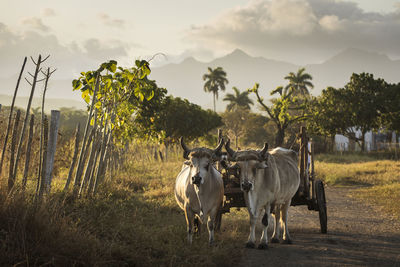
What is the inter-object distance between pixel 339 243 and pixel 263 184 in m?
1.89

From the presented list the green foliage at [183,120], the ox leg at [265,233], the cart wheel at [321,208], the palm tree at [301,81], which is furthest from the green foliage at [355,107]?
the palm tree at [301,81]

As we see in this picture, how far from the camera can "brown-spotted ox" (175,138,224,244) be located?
6.26m

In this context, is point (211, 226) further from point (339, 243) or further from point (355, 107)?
point (355, 107)

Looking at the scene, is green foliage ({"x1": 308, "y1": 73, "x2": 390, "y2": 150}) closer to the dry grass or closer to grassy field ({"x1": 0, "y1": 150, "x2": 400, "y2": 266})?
grassy field ({"x1": 0, "y1": 150, "x2": 400, "y2": 266})

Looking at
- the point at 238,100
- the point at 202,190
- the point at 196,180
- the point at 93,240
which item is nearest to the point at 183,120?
the point at 202,190

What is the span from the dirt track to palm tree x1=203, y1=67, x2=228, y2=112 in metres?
59.6

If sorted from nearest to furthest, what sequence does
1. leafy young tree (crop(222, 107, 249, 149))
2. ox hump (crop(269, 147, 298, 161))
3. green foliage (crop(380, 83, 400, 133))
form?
ox hump (crop(269, 147, 298, 161)), green foliage (crop(380, 83, 400, 133)), leafy young tree (crop(222, 107, 249, 149))

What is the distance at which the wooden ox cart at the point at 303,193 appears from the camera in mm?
7250

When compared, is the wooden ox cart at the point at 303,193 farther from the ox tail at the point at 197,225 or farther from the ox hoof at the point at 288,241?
the ox hoof at the point at 288,241

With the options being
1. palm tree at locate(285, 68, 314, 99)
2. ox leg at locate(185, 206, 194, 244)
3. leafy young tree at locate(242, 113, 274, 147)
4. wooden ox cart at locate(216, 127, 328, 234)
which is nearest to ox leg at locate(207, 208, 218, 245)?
ox leg at locate(185, 206, 194, 244)

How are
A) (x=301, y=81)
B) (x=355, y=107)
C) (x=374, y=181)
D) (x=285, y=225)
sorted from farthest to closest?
(x=301, y=81) < (x=355, y=107) < (x=374, y=181) < (x=285, y=225)

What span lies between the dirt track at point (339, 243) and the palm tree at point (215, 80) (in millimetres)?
59564

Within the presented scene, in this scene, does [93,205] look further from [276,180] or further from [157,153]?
[157,153]

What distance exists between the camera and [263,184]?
6.71 meters
